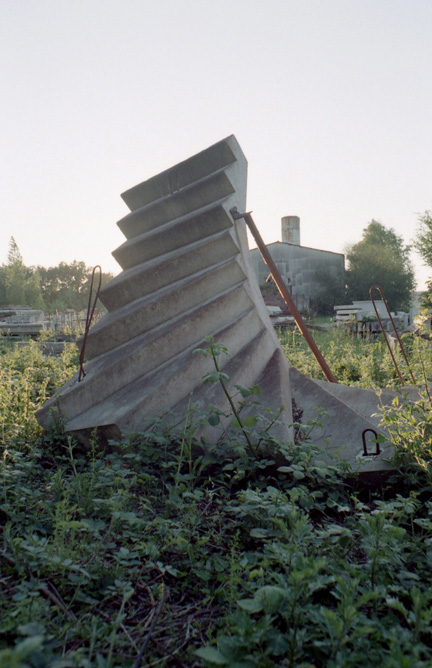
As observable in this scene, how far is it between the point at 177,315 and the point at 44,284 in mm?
60026

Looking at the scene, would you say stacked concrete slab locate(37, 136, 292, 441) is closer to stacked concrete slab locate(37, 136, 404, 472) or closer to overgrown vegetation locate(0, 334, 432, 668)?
stacked concrete slab locate(37, 136, 404, 472)

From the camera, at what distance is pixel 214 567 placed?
189cm

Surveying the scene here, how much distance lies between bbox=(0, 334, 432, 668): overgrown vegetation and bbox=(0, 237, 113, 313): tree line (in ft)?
113

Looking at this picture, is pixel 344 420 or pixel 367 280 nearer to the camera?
pixel 344 420


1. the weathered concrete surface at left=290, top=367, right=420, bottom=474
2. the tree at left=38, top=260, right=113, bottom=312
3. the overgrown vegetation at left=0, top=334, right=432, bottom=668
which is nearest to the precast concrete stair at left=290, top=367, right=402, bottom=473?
the weathered concrete surface at left=290, top=367, right=420, bottom=474

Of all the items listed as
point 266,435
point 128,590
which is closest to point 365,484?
point 266,435

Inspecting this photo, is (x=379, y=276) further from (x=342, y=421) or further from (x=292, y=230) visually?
(x=342, y=421)

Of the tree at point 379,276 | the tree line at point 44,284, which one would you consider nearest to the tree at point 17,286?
the tree line at point 44,284

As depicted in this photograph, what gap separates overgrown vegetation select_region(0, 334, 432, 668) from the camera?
1367 mm

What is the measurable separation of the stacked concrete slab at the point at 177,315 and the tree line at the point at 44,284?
32.8 meters

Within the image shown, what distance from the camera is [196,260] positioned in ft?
12.3

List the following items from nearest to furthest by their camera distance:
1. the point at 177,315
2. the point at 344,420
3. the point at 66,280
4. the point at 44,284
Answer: the point at 344,420
the point at 177,315
the point at 44,284
the point at 66,280

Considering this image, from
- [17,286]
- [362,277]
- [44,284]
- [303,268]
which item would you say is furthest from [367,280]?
[44,284]

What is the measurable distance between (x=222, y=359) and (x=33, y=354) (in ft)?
12.8
